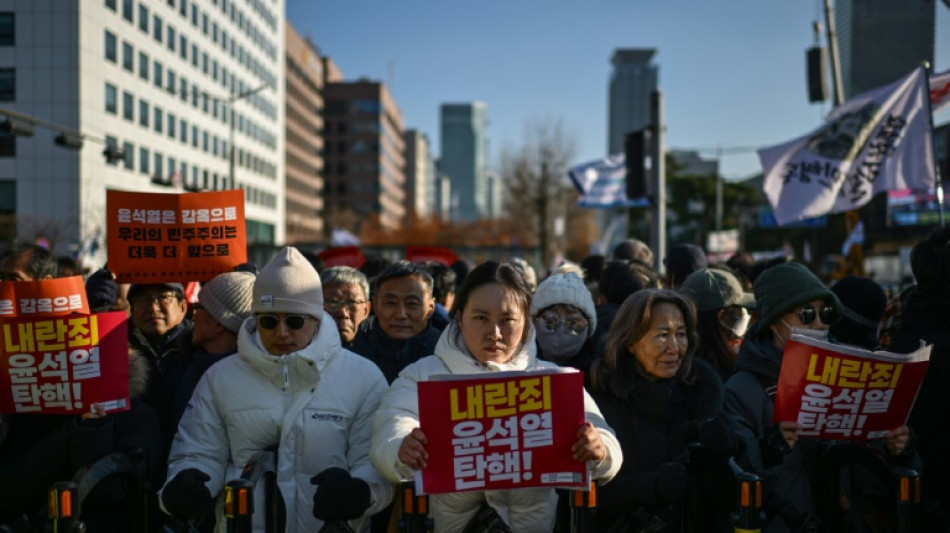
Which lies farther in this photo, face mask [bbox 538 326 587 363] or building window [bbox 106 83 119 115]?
building window [bbox 106 83 119 115]

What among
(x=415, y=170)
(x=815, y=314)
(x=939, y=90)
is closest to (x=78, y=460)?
(x=815, y=314)

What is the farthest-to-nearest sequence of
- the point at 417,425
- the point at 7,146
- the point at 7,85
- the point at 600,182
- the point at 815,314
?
1. the point at 7,146
2. the point at 7,85
3. the point at 600,182
4. the point at 815,314
5. the point at 417,425

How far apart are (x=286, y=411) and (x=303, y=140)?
330 ft

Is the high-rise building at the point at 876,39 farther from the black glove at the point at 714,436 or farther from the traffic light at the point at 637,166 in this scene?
the black glove at the point at 714,436

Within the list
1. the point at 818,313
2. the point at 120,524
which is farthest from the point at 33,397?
the point at 818,313

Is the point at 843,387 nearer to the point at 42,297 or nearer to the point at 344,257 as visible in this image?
the point at 42,297

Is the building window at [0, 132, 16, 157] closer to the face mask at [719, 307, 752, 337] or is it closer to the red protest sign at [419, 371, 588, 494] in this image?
the face mask at [719, 307, 752, 337]

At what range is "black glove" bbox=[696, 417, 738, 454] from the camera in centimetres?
358

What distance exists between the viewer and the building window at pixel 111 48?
46719 millimetres

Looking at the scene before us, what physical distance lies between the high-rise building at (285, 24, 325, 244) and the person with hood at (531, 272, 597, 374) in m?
82.8

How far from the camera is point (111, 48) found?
155 ft

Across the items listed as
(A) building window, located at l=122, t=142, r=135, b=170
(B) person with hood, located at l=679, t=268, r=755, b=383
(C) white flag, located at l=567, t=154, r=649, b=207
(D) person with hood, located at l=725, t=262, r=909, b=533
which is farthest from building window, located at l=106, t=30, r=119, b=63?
(D) person with hood, located at l=725, t=262, r=909, b=533

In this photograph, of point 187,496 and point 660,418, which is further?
point 660,418

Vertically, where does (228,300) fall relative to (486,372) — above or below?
above
